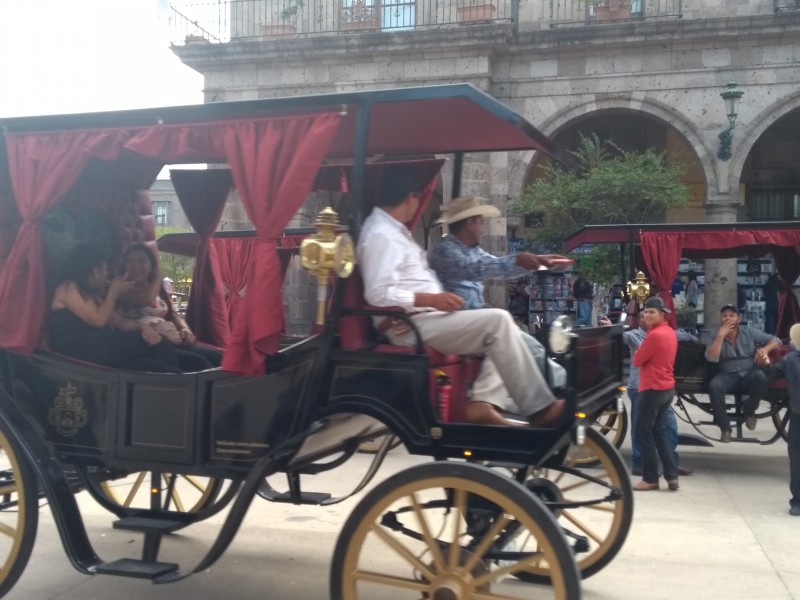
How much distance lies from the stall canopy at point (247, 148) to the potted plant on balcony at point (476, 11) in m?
11.9

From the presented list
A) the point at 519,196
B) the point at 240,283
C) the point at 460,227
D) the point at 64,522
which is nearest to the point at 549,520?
the point at 460,227

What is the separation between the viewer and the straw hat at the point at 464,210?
4.49 m

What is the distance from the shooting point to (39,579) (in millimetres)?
4918

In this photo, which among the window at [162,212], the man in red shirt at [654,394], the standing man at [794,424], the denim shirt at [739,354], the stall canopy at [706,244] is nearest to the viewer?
the standing man at [794,424]

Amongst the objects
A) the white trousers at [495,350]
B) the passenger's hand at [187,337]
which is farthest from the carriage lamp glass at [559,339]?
the passenger's hand at [187,337]

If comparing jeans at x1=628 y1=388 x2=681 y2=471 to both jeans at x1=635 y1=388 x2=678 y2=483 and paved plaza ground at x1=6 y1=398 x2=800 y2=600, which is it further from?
paved plaza ground at x1=6 y1=398 x2=800 y2=600

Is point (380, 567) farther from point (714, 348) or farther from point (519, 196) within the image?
point (519, 196)

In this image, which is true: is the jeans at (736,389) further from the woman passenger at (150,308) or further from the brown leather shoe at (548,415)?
the woman passenger at (150,308)

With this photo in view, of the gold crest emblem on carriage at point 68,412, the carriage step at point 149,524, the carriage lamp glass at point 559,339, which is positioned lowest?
the carriage step at point 149,524

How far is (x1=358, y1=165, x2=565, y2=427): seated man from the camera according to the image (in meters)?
3.78

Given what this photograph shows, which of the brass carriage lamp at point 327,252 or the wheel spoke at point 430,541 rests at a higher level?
the brass carriage lamp at point 327,252

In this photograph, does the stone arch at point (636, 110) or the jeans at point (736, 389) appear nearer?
the jeans at point (736, 389)

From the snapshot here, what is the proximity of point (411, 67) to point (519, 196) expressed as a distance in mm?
3118

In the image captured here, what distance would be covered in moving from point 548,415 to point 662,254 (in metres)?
5.87
